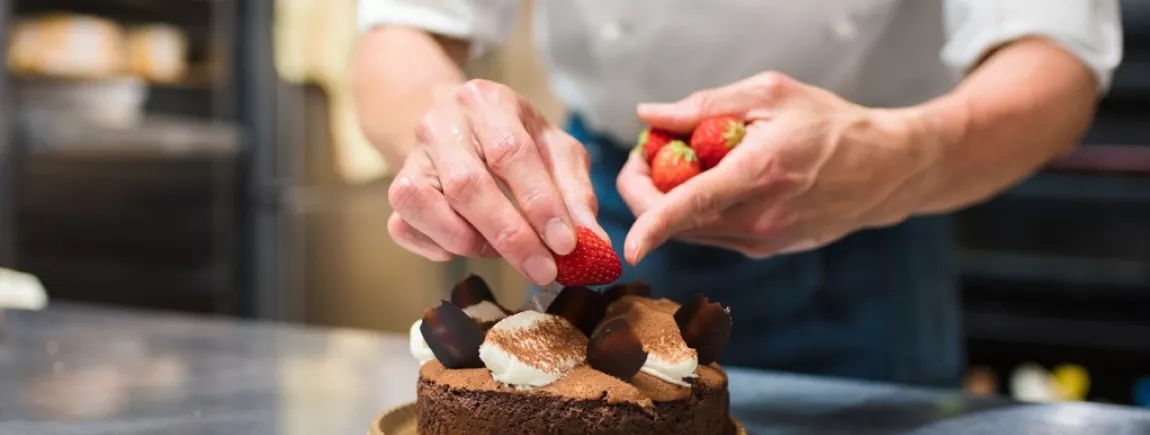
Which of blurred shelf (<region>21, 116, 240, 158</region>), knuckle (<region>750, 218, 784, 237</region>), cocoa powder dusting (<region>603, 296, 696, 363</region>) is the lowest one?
cocoa powder dusting (<region>603, 296, 696, 363</region>)

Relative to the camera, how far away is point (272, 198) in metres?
3.50

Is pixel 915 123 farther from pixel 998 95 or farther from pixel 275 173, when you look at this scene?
pixel 275 173

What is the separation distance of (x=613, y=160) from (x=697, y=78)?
184 millimetres

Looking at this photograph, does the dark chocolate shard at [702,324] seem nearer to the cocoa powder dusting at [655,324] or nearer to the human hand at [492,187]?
the cocoa powder dusting at [655,324]

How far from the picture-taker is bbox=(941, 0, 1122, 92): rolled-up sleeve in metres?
1.25

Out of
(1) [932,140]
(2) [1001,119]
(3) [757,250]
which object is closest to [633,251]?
(3) [757,250]

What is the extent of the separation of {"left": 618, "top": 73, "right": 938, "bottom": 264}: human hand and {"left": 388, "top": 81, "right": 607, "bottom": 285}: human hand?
76 millimetres

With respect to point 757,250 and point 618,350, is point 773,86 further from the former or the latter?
point 618,350

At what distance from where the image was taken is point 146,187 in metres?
3.35

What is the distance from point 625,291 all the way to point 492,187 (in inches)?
9.8

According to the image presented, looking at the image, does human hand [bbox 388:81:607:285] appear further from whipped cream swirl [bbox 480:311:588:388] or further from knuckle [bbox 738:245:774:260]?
knuckle [bbox 738:245:774:260]

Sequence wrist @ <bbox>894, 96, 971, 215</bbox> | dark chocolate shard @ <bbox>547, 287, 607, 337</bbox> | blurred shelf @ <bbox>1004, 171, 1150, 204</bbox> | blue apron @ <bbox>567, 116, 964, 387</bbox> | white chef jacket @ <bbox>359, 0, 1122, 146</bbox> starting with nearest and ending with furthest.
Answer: dark chocolate shard @ <bbox>547, 287, 607, 337</bbox>, wrist @ <bbox>894, 96, 971, 215</bbox>, white chef jacket @ <bbox>359, 0, 1122, 146</bbox>, blue apron @ <bbox>567, 116, 964, 387</bbox>, blurred shelf @ <bbox>1004, 171, 1150, 204</bbox>

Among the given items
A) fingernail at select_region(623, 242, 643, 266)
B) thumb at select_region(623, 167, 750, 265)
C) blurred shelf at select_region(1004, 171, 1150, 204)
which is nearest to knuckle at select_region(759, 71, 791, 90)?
thumb at select_region(623, 167, 750, 265)

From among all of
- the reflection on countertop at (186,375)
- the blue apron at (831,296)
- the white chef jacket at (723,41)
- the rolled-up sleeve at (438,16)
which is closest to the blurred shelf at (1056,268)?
the blue apron at (831,296)
